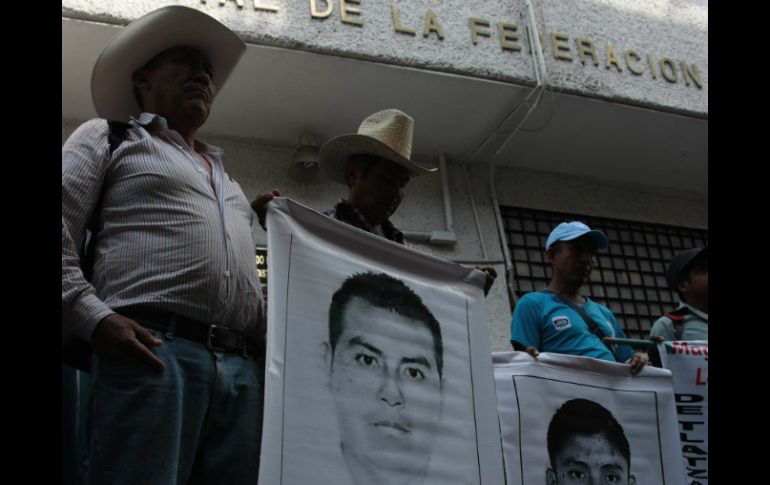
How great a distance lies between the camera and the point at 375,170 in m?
2.91

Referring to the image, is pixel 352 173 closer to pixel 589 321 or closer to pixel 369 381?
pixel 369 381

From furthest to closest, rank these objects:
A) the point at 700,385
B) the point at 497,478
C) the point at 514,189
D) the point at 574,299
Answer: the point at 514,189, the point at 574,299, the point at 700,385, the point at 497,478

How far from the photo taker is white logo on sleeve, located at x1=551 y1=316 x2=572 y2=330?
3371mm

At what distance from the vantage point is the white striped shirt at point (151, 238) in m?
1.86

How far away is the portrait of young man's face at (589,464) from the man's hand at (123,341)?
5.52 ft

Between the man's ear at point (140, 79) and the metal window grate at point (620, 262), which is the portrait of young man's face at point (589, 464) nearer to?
the man's ear at point (140, 79)

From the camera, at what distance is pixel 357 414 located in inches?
79.3

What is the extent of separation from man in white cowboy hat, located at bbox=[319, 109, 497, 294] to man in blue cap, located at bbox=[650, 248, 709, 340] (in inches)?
57.1

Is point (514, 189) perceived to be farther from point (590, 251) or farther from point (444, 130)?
point (590, 251)

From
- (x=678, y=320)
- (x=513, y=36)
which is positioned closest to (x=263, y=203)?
(x=678, y=320)

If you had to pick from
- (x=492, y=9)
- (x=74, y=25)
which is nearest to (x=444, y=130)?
(x=492, y=9)

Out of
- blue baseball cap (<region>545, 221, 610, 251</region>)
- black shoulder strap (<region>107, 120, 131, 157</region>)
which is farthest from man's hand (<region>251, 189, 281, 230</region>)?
blue baseball cap (<region>545, 221, 610, 251</region>)

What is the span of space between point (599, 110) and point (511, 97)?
29.4 inches

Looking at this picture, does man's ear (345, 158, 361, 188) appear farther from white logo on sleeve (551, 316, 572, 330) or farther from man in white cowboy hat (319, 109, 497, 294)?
white logo on sleeve (551, 316, 572, 330)
